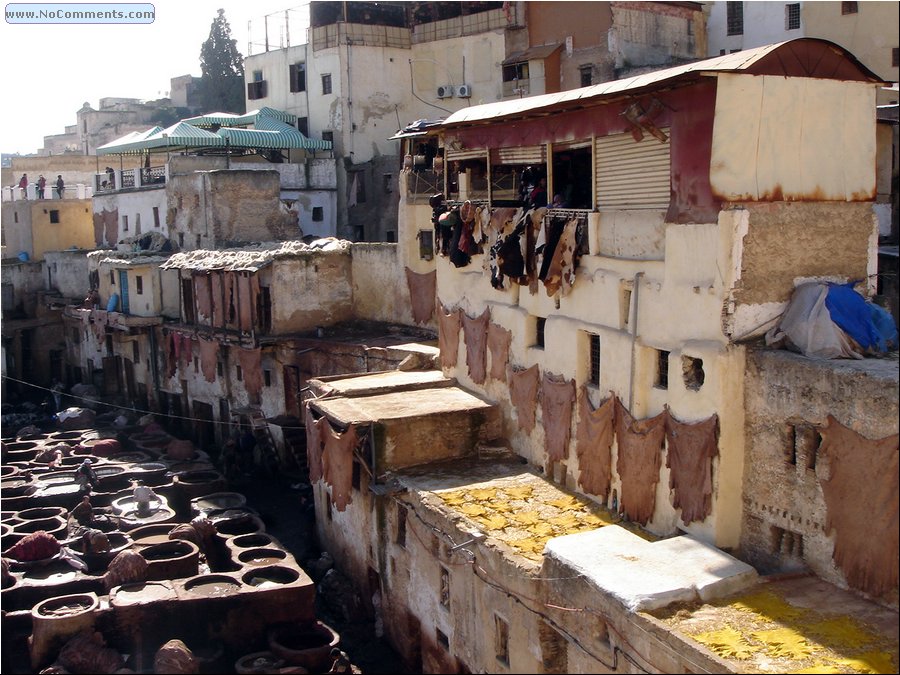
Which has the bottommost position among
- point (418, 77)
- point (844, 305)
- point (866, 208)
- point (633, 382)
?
point (633, 382)

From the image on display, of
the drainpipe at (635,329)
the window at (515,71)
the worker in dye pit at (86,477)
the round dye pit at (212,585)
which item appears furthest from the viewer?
the window at (515,71)

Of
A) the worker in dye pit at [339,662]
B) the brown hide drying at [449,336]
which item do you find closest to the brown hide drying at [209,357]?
the brown hide drying at [449,336]

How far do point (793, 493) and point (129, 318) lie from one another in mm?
23824

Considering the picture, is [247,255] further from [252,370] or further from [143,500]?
[143,500]

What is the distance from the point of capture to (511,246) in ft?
56.5

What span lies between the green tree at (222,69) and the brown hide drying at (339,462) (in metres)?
37.0

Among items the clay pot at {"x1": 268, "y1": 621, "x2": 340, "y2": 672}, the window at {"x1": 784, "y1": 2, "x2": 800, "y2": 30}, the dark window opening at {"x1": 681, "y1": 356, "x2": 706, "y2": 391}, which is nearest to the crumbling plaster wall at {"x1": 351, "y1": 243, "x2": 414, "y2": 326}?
the clay pot at {"x1": 268, "y1": 621, "x2": 340, "y2": 672}

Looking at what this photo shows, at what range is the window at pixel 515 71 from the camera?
35.1m

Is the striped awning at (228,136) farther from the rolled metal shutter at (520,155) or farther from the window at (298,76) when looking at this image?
the rolled metal shutter at (520,155)

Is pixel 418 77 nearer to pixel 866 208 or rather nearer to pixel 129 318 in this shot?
pixel 129 318

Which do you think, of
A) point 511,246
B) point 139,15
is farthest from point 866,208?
point 139,15

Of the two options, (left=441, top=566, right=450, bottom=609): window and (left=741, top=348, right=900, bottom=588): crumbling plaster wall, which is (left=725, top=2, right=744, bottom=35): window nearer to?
(left=741, top=348, right=900, bottom=588): crumbling plaster wall

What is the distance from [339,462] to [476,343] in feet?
11.1

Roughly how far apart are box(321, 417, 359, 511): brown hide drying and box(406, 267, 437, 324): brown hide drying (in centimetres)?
640
